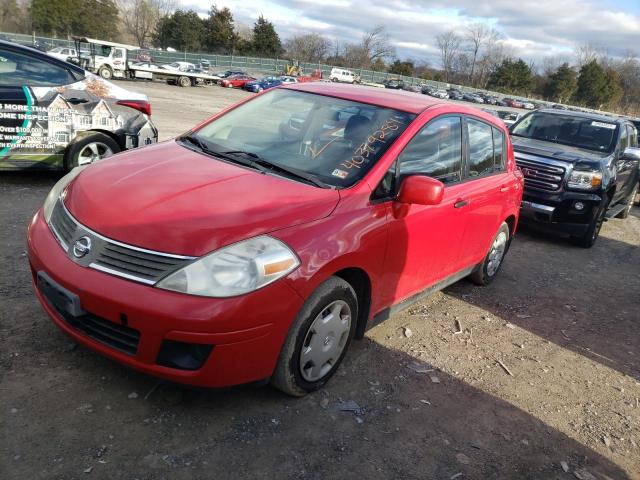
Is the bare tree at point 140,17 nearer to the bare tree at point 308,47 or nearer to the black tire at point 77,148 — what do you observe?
the bare tree at point 308,47

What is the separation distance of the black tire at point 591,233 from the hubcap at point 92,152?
260 inches

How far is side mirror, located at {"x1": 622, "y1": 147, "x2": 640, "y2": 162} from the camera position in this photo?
28.2 feet

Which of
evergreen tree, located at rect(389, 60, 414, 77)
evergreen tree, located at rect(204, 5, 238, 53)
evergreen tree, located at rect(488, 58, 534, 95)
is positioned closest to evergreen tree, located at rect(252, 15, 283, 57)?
evergreen tree, located at rect(204, 5, 238, 53)

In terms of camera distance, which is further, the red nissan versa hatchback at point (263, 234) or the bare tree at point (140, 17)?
the bare tree at point (140, 17)

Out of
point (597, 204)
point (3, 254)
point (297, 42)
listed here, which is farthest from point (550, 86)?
point (3, 254)

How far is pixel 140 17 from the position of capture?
90500 millimetres

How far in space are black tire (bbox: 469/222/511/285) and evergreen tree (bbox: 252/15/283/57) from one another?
2766 inches

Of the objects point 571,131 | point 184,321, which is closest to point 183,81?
point 571,131

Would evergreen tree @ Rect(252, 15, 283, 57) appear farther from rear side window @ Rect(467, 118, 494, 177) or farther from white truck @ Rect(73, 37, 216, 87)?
rear side window @ Rect(467, 118, 494, 177)

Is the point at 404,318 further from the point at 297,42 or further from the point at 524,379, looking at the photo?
the point at 297,42

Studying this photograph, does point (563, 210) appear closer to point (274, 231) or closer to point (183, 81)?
point (274, 231)

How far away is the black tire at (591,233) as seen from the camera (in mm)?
7555

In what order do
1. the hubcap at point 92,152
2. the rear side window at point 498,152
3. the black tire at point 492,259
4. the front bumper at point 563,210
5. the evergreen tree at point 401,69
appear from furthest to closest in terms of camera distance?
1. the evergreen tree at point 401,69
2. the front bumper at point 563,210
3. the hubcap at point 92,152
4. the black tire at point 492,259
5. the rear side window at point 498,152

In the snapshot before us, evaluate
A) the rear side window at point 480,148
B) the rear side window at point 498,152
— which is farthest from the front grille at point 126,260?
the rear side window at point 498,152
